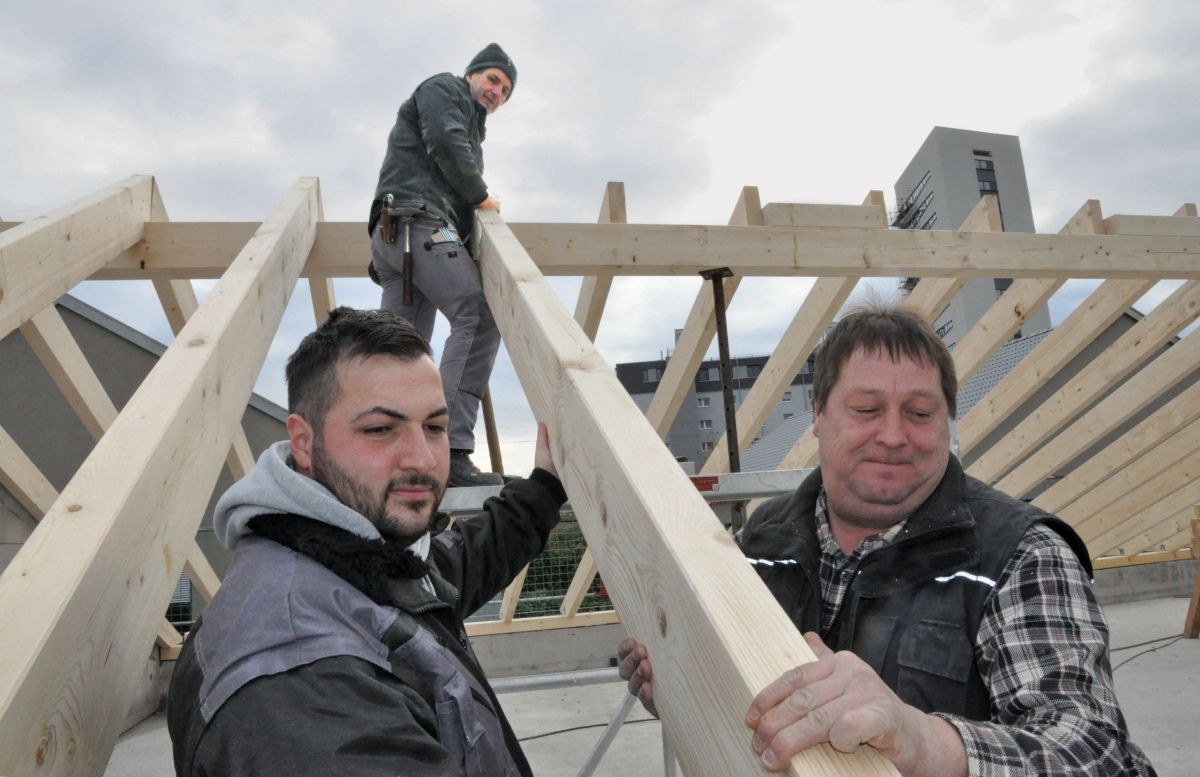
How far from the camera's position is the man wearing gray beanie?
3316mm

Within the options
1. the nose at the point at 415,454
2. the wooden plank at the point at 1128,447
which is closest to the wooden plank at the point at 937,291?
the wooden plank at the point at 1128,447

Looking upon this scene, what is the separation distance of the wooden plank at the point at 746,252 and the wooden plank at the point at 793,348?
0.93 ft

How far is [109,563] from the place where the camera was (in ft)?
4.18

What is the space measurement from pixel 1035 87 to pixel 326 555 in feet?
91.9

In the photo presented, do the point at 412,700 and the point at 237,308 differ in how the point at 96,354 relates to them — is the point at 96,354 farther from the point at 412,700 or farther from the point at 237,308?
the point at 412,700

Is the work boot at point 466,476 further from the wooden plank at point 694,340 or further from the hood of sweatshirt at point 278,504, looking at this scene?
the hood of sweatshirt at point 278,504

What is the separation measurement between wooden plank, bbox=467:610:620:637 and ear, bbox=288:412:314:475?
217 inches

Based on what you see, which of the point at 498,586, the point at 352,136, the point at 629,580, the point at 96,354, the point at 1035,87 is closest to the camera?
the point at 629,580

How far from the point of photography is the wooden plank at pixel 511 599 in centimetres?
635

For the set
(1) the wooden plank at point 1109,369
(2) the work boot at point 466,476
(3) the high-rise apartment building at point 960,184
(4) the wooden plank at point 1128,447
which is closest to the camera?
(2) the work boot at point 466,476

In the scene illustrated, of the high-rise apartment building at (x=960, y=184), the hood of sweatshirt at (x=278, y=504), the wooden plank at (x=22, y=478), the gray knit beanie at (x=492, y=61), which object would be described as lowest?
the hood of sweatshirt at (x=278, y=504)

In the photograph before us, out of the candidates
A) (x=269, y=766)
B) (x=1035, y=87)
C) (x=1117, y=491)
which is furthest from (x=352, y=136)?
(x=1035, y=87)

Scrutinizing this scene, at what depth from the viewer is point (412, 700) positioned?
117cm

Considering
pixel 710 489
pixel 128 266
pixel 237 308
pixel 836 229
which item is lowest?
pixel 237 308
